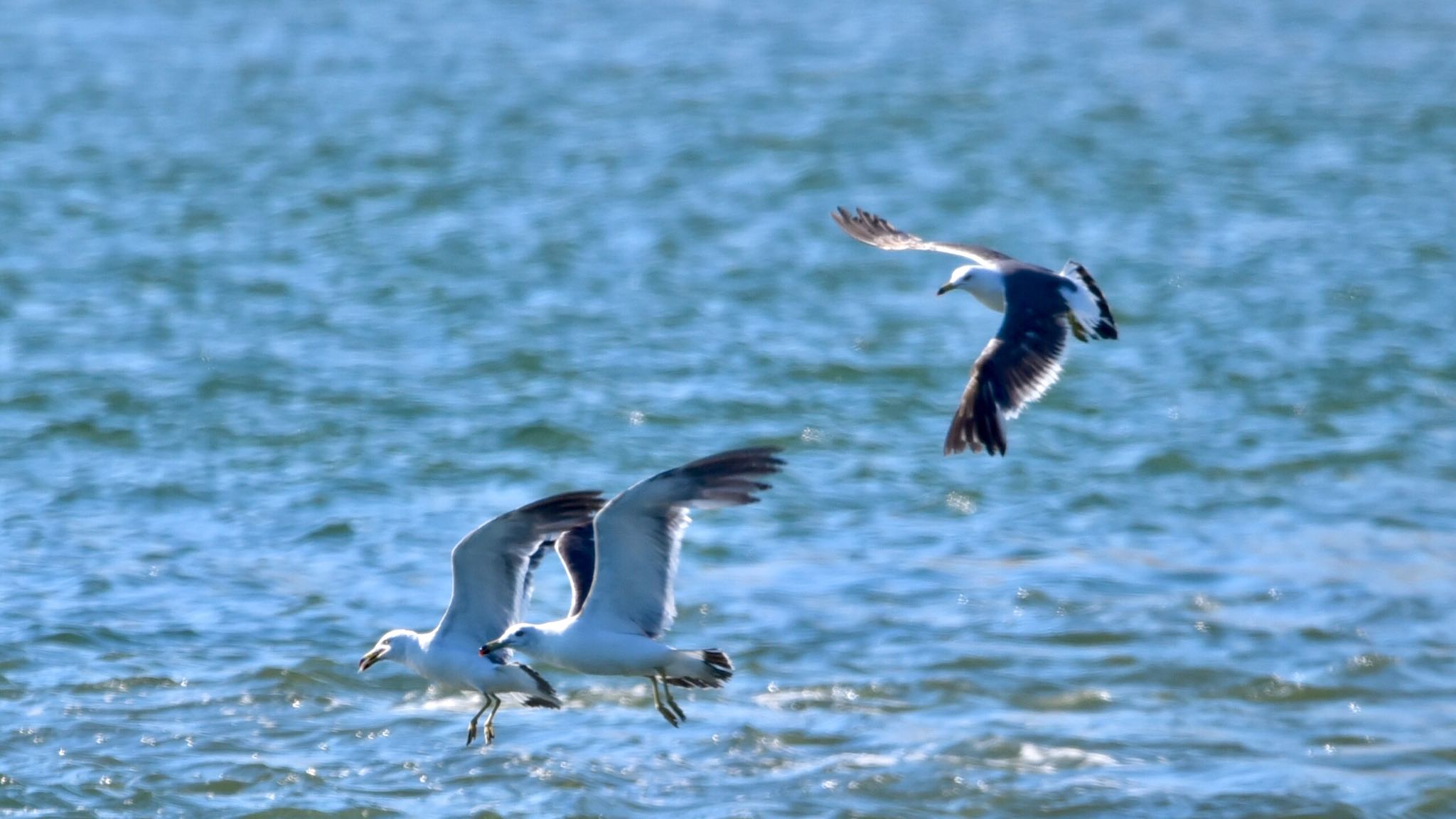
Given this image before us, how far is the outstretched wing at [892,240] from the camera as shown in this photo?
10.0 m

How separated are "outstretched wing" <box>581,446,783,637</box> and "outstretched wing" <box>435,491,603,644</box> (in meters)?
0.28

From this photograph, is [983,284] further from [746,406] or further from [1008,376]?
[746,406]

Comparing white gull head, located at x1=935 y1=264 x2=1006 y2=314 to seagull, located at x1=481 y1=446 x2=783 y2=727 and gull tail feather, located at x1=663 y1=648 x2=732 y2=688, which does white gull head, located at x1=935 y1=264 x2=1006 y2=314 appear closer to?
seagull, located at x1=481 y1=446 x2=783 y2=727

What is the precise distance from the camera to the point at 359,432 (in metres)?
16.1

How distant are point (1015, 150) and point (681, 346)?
30.7 ft

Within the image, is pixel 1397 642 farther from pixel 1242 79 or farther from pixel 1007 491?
pixel 1242 79

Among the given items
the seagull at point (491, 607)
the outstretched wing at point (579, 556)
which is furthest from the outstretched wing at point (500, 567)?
the outstretched wing at point (579, 556)

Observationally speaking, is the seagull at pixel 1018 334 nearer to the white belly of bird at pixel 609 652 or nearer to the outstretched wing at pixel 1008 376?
the outstretched wing at pixel 1008 376

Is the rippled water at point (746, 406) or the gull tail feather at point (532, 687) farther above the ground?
Answer: the gull tail feather at point (532, 687)

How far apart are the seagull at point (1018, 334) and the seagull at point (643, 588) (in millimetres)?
1036

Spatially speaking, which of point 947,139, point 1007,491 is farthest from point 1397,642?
point 947,139

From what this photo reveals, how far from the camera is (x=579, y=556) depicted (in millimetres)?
9352

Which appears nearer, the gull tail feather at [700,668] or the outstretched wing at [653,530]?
A: the outstretched wing at [653,530]

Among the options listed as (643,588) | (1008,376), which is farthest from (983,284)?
(643,588)
